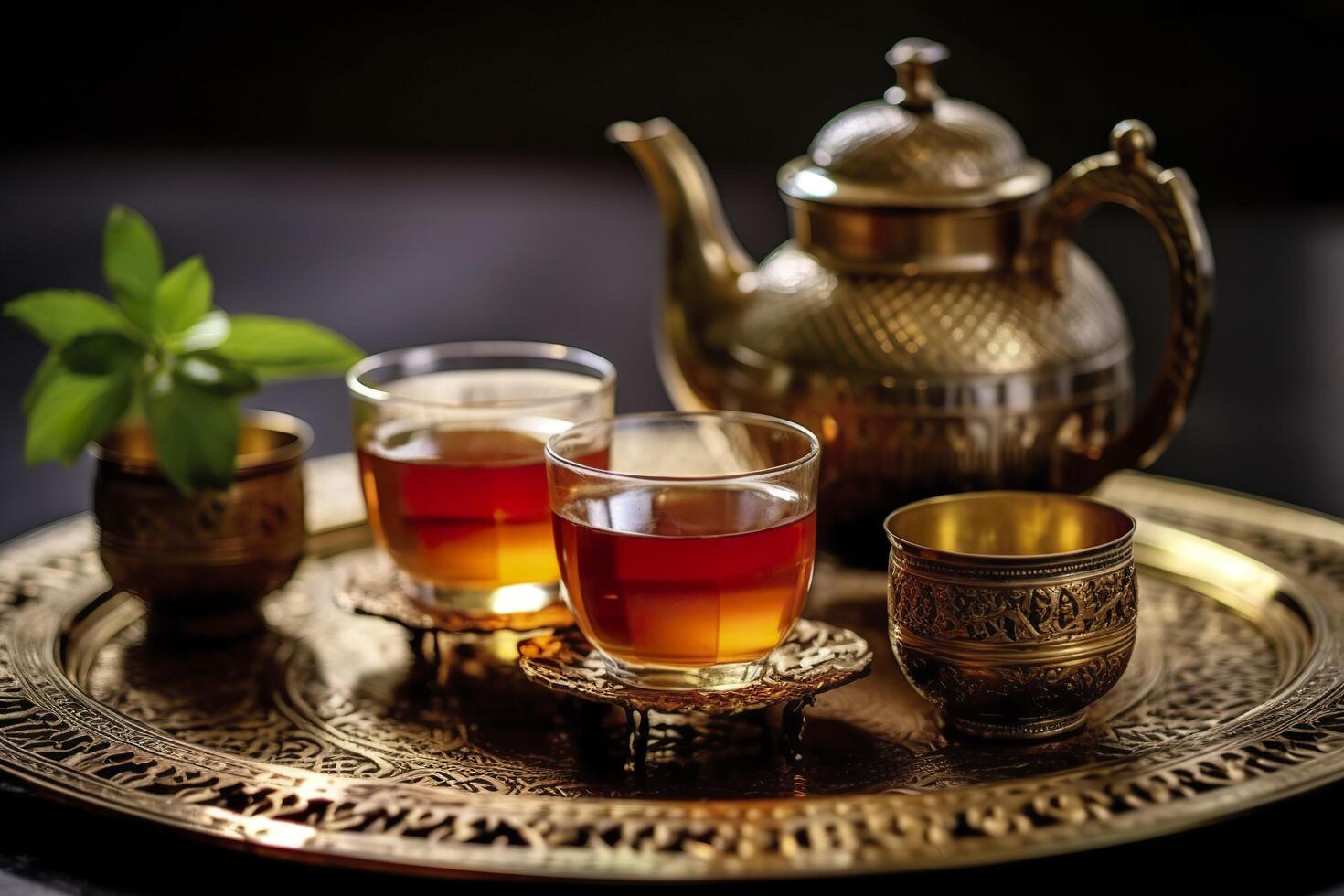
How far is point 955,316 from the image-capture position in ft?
3.97

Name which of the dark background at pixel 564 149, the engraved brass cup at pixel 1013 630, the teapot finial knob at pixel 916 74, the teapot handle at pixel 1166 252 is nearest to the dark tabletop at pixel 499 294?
the dark background at pixel 564 149

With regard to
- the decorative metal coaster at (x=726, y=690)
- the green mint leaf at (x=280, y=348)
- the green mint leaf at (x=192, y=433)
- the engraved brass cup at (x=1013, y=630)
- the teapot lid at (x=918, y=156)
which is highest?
the teapot lid at (x=918, y=156)

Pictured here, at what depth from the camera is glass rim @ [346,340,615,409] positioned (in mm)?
1155

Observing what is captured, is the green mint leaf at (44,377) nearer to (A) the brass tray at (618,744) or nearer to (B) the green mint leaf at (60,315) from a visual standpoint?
(B) the green mint leaf at (60,315)

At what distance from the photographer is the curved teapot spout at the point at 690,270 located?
134cm

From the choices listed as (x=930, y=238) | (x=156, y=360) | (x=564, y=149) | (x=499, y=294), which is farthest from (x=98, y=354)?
(x=564, y=149)

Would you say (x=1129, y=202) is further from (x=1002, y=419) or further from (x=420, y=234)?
(x=420, y=234)

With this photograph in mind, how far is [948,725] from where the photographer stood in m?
1.04

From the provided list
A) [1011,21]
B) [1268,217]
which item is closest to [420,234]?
[1011,21]

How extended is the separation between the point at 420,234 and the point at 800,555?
5.63 ft

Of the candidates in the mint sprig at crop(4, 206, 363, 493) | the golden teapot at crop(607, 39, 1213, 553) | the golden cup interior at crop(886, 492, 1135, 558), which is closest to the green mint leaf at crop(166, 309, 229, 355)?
the mint sprig at crop(4, 206, 363, 493)

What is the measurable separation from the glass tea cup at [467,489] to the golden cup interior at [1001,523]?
0.72 ft

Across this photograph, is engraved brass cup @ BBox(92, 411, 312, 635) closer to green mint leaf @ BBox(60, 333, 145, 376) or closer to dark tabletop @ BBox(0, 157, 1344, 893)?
green mint leaf @ BBox(60, 333, 145, 376)

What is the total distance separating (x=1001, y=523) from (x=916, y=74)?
345 millimetres
